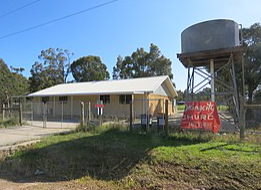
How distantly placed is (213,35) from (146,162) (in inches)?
253

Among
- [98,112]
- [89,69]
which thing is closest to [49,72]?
[89,69]

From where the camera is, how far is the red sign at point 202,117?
301 inches

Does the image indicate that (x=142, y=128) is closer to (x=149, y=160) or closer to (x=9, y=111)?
(x=149, y=160)

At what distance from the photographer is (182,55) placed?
924 cm

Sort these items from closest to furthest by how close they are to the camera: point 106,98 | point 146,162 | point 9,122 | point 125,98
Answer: point 146,162, point 9,122, point 125,98, point 106,98

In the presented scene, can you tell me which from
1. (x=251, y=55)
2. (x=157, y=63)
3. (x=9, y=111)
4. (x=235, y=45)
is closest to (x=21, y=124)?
(x=9, y=111)

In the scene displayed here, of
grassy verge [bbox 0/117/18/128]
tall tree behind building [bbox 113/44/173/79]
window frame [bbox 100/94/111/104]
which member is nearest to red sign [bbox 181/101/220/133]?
grassy verge [bbox 0/117/18/128]

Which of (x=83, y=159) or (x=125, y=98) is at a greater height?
(x=125, y=98)

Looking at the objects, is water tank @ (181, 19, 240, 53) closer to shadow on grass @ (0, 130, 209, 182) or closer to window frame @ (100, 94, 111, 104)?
shadow on grass @ (0, 130, 209, 182)

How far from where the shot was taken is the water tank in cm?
862

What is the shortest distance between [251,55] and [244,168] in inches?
801

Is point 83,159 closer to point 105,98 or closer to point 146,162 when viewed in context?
point 146,162

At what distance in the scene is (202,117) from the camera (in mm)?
7809

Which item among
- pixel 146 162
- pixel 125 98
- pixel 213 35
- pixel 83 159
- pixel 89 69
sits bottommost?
pixel 83 159
